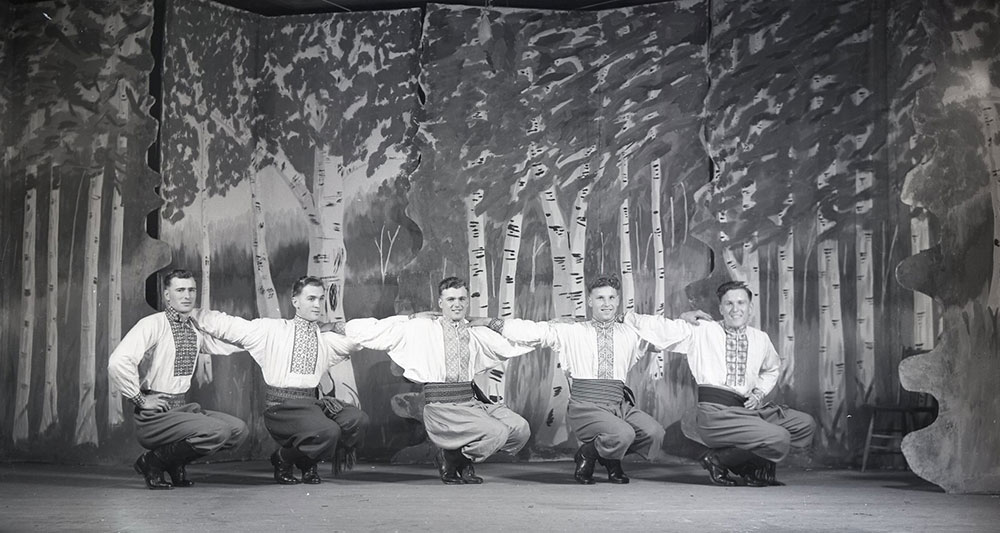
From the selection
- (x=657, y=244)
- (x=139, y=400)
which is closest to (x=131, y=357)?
(x=139, y=400)

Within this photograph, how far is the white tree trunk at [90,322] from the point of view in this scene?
6965 mm

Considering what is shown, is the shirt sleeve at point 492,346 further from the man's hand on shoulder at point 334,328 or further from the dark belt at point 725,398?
the dark belt at point 725,398

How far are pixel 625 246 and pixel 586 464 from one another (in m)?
1.87

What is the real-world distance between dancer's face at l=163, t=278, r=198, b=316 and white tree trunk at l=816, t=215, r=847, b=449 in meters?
3.92

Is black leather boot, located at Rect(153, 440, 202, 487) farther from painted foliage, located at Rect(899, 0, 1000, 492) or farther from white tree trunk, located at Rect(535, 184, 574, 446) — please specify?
painted foliage, located at Rect(899, 0, 1000, 492)

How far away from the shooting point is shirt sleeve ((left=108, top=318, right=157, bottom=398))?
578 cm

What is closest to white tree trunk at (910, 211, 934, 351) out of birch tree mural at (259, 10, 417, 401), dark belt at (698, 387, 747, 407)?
dark belt at (698, 387, 747, 407)

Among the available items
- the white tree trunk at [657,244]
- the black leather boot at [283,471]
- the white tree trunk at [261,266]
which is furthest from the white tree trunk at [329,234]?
the white tree trunk at [657,244]

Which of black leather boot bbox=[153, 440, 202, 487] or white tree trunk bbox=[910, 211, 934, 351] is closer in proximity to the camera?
black leather boot bbox=[153, 440, 202, 487]

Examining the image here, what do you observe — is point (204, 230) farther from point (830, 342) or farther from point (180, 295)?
point (830, 342)

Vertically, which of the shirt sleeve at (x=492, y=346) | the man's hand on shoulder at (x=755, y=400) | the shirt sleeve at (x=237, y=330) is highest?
the shirt sleeve at (x=237, y=330)

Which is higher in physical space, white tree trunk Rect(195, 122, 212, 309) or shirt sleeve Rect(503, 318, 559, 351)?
white tree trunk Rect(195, 122, 212, 309)

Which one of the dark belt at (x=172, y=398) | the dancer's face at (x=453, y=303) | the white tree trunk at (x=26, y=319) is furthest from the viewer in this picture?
the white tree trunk at (x=26, y=319)

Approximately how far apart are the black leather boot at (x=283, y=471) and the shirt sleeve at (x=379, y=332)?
77 centimetres
